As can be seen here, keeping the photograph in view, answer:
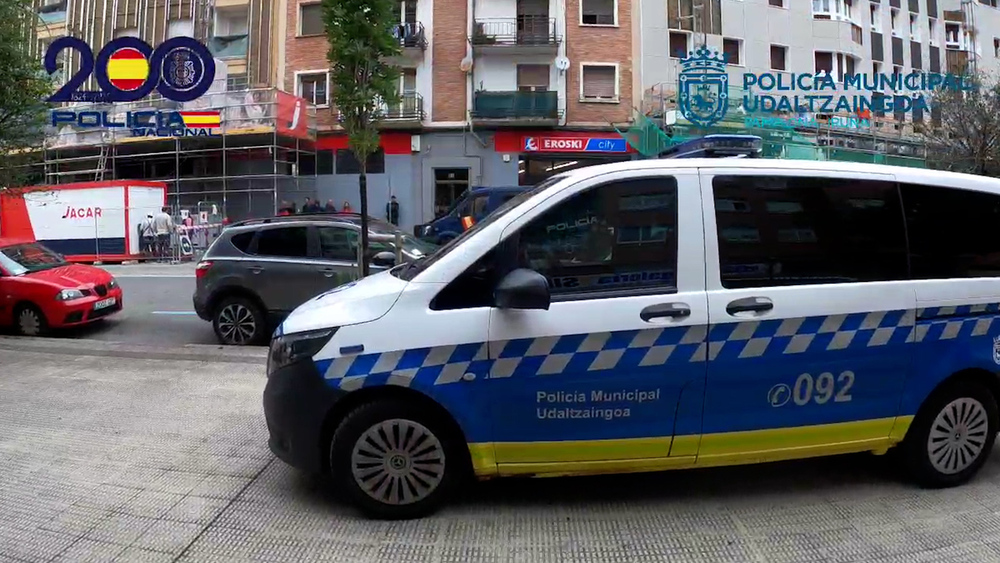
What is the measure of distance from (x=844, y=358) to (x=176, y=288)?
13.8 metres

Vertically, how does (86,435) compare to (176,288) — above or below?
below

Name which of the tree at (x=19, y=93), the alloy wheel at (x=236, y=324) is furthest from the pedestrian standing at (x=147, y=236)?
the alloy wheel at (x=236, y=324)

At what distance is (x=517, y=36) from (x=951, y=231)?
83.6 feet

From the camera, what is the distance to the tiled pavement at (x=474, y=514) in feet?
11.4

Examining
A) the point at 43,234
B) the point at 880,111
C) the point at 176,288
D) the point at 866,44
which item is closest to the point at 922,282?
the point at 176,288

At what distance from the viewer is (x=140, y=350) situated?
841cm

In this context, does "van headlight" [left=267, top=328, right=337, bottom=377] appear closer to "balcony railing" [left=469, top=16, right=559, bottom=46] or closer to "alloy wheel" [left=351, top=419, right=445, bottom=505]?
"alloy wheel" [left=351, top=419, right=445, bottom=505]

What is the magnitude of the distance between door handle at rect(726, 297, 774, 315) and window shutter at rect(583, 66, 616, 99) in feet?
84.2

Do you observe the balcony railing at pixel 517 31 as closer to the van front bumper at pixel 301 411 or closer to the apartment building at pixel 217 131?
the apartment building at pixel 217 131

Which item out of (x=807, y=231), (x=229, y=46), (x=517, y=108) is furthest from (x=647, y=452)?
(x=229, y=46)

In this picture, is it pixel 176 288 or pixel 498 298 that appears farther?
pixel 176 288

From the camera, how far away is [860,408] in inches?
A: 152

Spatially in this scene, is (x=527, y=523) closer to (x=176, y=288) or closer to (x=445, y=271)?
(x=445, y=271)

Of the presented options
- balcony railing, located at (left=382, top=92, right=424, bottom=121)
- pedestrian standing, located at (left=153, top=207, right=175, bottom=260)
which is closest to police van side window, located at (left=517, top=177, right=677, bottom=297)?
pedestrian standing, located at (left=153, top=207, right=175, bottom=260)
